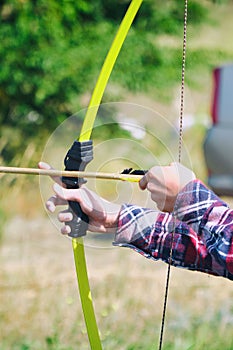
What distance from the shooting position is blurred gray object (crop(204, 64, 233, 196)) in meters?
6.33

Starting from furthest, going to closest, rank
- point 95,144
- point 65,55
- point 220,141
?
1. point 220,141
2. point 65,55
3. point 95,144

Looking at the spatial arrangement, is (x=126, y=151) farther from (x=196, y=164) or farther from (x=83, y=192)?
(x=196, y=164)

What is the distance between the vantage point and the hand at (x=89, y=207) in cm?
193

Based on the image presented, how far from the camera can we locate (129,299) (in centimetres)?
382

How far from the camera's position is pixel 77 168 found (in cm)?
194

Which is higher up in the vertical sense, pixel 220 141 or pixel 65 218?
pixel 220 141

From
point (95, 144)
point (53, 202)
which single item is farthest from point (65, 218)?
point (95, 144)

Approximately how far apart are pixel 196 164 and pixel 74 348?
519cm

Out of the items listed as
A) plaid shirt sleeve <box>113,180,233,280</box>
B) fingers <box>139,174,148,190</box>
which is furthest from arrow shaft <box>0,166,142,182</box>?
plaid shirt sleeve <box>113,180,233,280</box>

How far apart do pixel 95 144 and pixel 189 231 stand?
9.38 ft

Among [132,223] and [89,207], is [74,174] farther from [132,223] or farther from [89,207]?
[132,223]

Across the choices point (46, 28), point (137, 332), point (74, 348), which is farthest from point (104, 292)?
point (46, 28)

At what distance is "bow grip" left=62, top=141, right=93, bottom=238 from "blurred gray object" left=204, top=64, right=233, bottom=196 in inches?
172

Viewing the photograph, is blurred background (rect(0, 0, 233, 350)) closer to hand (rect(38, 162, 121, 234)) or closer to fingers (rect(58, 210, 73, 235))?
hand (rect(38, 162, 121, 234))
